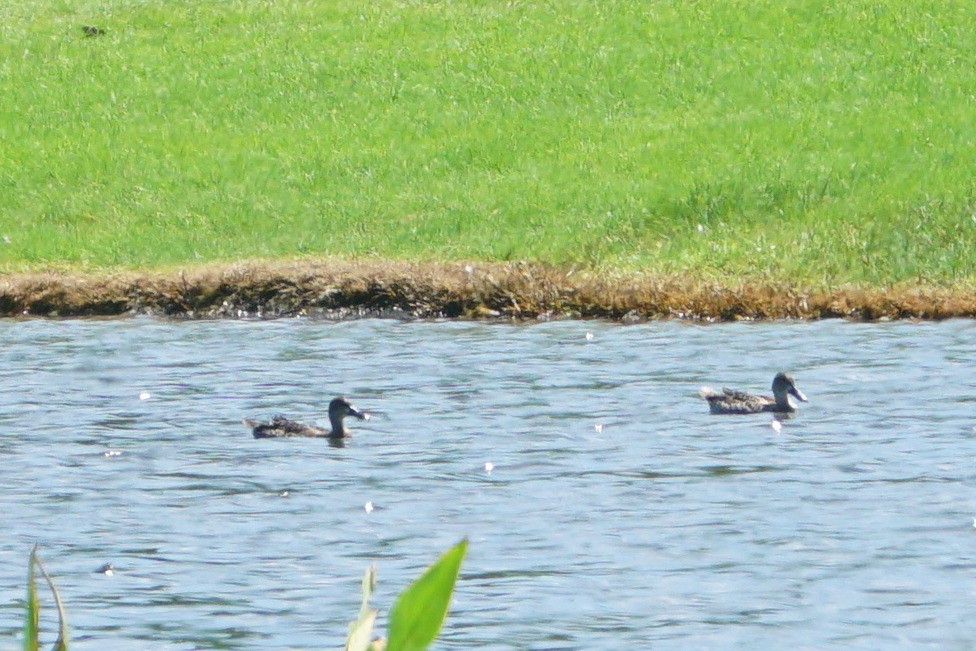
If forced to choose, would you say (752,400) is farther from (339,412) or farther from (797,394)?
(339,412)

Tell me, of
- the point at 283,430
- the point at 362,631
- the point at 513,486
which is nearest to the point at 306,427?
the point at 283,430

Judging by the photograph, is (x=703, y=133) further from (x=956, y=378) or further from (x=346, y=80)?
(x=956, y=378)

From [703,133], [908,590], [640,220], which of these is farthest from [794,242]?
[908,590]

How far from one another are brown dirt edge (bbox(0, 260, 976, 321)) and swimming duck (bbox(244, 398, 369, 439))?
6369mm

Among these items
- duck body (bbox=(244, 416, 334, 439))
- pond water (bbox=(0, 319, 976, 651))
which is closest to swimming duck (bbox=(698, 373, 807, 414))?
pond water (bbox=(0, 319, 976, 651))

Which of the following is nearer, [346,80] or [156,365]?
[156,365]

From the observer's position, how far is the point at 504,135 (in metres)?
28.0

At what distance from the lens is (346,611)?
8.47 meters

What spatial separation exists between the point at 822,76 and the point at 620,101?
10.9 feet

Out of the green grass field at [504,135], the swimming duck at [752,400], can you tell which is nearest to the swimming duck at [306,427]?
the swimming duck at [752,400]

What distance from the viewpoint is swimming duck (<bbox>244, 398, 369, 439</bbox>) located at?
13469 millimetres

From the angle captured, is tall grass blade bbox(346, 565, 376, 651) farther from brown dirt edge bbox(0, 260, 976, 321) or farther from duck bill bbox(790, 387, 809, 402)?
brown dirt edge bbox(0, 260, 976, 321)

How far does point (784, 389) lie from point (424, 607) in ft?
41.3

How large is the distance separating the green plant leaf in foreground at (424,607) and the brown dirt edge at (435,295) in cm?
1763
